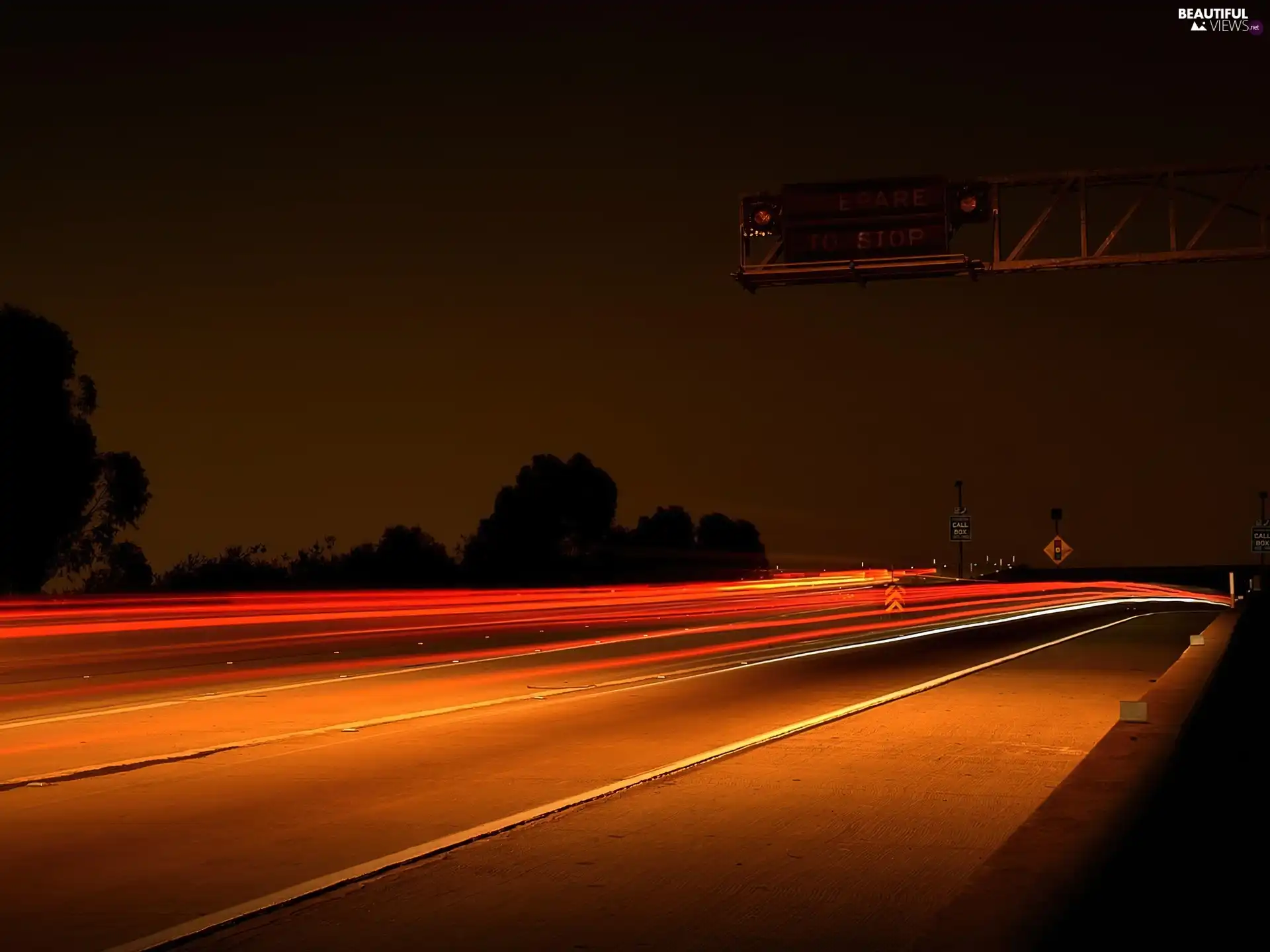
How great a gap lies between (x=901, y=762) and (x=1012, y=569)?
393 feet

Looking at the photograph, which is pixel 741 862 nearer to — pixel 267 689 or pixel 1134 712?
pixel 1134 712

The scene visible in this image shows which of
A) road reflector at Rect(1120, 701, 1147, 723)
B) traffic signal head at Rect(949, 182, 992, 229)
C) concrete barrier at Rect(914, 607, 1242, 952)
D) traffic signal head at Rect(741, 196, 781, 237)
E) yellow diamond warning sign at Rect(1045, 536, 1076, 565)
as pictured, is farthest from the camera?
yellow diamond warning sign at Rect(1045, 536, 1076, 565)

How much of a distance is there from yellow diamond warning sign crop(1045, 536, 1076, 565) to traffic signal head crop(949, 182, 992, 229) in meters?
33.4

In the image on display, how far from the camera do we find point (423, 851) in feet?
31.3

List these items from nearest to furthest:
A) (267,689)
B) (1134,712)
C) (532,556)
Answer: (1134,712) → (267,689) → (532,556)

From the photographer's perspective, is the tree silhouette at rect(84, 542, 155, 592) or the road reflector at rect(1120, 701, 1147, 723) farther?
the tree silhouette at rect(84, 542, 155, 592)

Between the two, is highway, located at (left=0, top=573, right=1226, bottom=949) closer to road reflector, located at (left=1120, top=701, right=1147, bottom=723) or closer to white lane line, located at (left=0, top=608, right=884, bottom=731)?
white lane line, located at (left=0, top=608, right=884, bottom=731)

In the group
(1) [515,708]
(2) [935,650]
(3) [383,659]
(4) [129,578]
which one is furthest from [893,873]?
(4) [129,578]

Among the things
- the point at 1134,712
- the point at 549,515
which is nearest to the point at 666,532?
the point at 549,515

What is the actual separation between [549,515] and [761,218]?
3450 inches

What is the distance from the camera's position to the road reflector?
15.3 m

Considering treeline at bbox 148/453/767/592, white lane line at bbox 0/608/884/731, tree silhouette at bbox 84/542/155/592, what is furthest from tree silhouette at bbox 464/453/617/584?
white lane line at bbox 0/608/884/731

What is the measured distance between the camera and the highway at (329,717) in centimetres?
933

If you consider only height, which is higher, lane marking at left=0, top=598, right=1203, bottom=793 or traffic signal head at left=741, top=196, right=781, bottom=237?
traffic signal head at left=741, top=196, right=781, bottom=237
